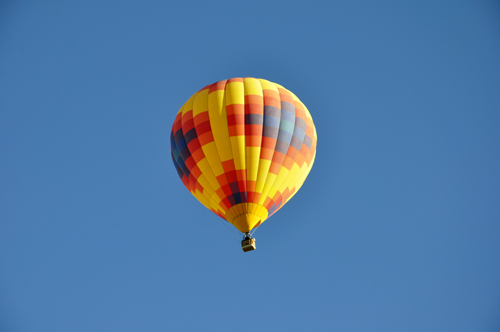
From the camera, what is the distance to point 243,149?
15.9 metres

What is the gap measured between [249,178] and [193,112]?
2.84 meters

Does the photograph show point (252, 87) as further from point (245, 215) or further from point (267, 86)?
point (245, 215)

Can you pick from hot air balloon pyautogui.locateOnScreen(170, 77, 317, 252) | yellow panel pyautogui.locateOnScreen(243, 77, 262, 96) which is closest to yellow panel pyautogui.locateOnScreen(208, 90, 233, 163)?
hot air balloon pyautogui.locateOnScreen(170, 77, 317, 252)

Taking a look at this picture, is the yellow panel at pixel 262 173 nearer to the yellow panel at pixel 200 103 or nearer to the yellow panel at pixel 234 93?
the yellow panel at pixel 234 93

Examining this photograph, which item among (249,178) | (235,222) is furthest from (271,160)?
(235,222)

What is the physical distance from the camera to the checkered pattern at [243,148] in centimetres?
1581

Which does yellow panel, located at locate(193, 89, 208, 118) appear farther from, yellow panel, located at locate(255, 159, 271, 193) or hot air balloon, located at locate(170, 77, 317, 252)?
yellow panel, located at locate(255, 159, 271, 193)

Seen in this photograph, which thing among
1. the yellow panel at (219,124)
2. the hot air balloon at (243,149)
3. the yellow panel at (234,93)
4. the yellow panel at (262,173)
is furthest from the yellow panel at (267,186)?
the yellow panel at (234,93)

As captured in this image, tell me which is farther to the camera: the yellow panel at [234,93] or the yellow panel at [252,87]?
the yellow panel at [252,87]

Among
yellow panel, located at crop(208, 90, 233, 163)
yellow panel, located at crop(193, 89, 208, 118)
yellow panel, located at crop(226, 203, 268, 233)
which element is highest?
yellow panel, located at crop(193, 89, 208, 118)

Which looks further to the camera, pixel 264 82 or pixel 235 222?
pixel 264 82

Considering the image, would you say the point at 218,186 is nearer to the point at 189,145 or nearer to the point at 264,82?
the point at 189,145

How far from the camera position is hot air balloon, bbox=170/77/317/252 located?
15797 millimetres

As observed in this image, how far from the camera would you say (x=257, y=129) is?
1609 centimetres
